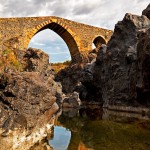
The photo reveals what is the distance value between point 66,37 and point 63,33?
1235 mm

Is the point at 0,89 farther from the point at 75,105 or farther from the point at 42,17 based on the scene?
the point at 42,17

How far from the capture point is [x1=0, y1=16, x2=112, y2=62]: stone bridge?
42.1 metres

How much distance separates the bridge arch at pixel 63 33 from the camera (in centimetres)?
4534

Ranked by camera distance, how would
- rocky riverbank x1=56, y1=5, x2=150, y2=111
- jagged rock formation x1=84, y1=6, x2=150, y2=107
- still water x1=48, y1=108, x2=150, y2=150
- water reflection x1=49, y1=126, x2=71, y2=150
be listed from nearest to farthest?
still water x1=48, y1=108, x2=150, y2=150
water reflection x1=49, y1=126, x2=71, y2=150
rocky riverbank x1=56, y1=5, x2=150, y2=111
jagged rock formation x1=84, y1=6, x2=150, y2=107

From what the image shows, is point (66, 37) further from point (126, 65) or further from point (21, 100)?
point (21, 100)

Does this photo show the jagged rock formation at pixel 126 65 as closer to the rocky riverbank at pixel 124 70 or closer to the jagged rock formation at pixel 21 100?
the rocky riverbank at pixel 124 70

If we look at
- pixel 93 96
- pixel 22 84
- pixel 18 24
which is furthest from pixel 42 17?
pixel 22 84

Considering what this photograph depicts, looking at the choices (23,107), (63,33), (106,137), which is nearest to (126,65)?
(106,137)

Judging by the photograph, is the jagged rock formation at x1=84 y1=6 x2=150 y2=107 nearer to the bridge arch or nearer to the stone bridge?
the stone bridge

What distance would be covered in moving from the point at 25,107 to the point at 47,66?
1587 centimetres

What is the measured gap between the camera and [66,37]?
5056 cm

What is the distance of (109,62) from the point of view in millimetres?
27906

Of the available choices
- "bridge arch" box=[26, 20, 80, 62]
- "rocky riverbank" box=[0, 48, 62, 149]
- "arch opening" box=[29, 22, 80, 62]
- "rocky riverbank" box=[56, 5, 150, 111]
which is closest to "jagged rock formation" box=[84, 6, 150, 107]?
"rocky riverbank" box=[56, 5, 150, 111]

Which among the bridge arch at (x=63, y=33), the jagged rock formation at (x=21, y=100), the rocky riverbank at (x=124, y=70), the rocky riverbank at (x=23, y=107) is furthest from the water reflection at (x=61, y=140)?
the bridge arch at (x=63, y=33)
